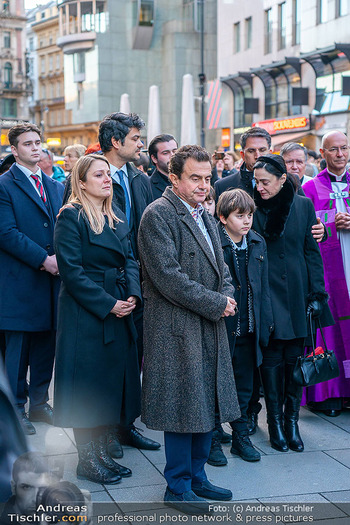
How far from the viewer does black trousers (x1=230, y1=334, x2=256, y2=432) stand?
5.18m

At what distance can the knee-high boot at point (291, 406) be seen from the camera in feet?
17.8

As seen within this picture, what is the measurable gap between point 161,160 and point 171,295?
7.95 ft

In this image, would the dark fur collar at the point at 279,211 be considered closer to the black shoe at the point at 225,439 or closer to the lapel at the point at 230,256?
the lapel at the point at 230,256

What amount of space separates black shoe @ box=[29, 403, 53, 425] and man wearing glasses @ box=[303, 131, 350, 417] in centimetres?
215

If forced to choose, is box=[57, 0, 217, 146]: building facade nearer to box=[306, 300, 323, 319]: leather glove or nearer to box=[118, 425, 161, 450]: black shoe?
box=[306, 300, 323, 319]: leather glove

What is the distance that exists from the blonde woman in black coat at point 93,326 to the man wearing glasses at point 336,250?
220cm

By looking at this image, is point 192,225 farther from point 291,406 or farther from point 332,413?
point 332,413

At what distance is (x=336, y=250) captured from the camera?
643 centimetres

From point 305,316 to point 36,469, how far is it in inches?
128

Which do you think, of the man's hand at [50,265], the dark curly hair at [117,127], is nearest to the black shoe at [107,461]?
the man's hand at [50,265]

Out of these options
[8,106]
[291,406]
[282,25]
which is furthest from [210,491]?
[282,25]

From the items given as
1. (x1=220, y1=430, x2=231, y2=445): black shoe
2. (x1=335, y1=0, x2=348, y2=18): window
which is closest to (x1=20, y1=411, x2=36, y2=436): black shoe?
(x1=220, y1=430, x2=231, y2=445): black shoe

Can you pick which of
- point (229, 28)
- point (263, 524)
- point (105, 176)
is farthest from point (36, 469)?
point (229, 28)

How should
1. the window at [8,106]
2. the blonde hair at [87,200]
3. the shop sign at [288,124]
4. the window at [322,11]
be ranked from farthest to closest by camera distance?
the shop sign at [288,124]
the window at [322,11]
the window at [8,106]
the blonde hair at [87,200]
